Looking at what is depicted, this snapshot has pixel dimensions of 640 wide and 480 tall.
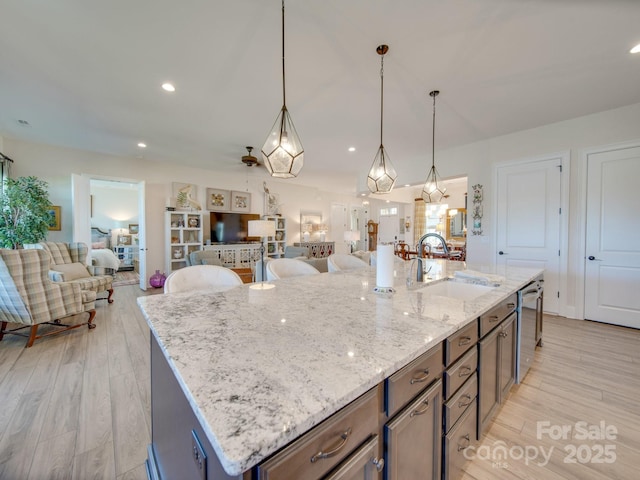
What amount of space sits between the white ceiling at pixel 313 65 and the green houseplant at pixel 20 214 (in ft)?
2.97

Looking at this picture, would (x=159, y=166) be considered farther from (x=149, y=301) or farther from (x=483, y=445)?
(x=483, y=445)

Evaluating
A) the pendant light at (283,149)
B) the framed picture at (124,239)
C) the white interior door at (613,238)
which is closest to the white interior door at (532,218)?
the white interior door at (613,238)

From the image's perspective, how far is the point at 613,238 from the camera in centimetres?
331

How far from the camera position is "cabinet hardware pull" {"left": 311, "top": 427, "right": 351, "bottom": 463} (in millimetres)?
587

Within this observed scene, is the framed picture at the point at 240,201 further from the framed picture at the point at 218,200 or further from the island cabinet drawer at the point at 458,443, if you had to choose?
the island cabinet drawer at the point at 458,443

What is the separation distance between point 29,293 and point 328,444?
3813 mm

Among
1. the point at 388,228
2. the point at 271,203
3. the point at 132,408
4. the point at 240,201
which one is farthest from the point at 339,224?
the point at 132,408

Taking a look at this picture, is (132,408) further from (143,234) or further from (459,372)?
(143,234)

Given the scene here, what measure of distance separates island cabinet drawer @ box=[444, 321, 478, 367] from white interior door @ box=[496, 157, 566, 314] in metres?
3.52

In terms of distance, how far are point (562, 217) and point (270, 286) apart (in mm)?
4244

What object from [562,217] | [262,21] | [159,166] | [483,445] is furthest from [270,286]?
[159,166]

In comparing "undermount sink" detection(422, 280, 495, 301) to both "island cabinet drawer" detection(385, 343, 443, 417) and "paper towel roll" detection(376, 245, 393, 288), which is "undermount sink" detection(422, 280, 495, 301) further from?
"island cabinet drawer" detection(385, 343, 443, 417)

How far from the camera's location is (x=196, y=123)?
361 cm

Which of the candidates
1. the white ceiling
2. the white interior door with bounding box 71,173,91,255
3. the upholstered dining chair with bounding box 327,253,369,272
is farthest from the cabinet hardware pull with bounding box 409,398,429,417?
the white interior door with bounding box 71,173,91,255
